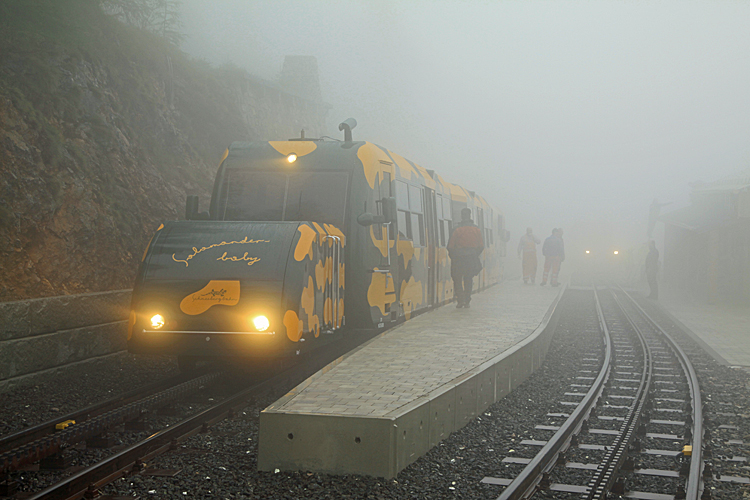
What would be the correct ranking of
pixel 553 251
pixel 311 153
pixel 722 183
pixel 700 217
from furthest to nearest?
1. pixel 722 183
2. pixel 700 217
3. pixel 553 251
4. pixel 311 153

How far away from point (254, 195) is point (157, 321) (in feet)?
8.86

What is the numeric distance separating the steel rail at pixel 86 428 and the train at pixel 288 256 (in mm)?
489

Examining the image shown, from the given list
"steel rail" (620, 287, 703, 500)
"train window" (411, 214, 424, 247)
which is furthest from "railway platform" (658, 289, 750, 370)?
"train window" (411, 214, 424, 247)

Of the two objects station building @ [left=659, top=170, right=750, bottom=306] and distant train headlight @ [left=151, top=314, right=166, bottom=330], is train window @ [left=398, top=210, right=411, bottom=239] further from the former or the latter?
station building @ [left=659, top=170, right=750, bottom=306]

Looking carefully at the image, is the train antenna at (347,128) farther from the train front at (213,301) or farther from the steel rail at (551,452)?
the steel rail at (551,452)

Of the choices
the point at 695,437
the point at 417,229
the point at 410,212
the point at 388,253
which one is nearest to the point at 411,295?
the point at 417,229

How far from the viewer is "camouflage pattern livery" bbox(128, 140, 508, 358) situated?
7.89 m

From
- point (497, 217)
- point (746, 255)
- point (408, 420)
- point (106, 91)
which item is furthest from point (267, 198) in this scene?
point (746, 255)

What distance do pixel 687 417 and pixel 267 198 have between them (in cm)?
585

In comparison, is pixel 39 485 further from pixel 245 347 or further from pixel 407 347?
pixel 407 347

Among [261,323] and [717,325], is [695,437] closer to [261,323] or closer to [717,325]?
[261,323]

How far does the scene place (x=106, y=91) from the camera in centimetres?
2012

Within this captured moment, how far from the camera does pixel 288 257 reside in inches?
317

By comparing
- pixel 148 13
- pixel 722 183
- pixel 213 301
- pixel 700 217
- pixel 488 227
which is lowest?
pixel 213 301
